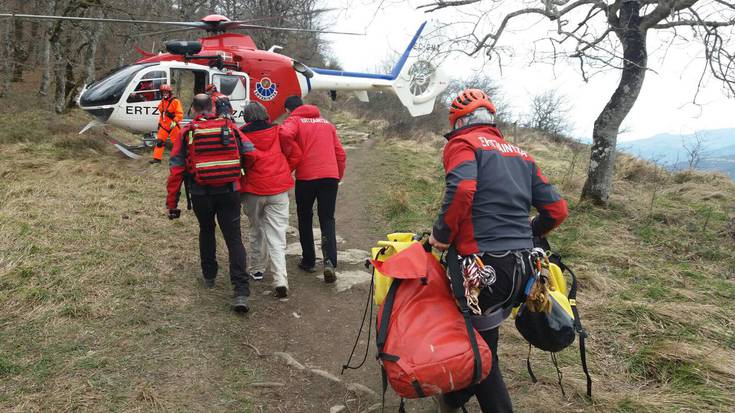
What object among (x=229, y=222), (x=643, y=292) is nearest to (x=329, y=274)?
(x=229, y=222)

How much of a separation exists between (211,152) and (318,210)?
1.67 m

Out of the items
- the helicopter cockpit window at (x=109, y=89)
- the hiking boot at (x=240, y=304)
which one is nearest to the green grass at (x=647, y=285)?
the hiking boot at (x=240, y=304)

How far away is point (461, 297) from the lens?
242 centimetres

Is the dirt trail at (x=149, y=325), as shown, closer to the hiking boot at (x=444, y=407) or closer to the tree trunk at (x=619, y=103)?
the hiking boot at (x=444, y=407)

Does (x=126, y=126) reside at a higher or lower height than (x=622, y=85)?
lower

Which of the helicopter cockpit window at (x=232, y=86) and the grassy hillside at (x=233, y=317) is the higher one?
the helicopter cockpit window at (x=232, y=86)

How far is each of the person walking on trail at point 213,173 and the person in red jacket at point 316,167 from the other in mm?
772

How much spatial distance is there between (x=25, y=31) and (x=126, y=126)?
1765 cm

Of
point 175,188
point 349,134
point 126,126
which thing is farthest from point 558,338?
point 349,134

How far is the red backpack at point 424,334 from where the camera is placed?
226 centimetres

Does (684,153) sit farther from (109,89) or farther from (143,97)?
(109,89)

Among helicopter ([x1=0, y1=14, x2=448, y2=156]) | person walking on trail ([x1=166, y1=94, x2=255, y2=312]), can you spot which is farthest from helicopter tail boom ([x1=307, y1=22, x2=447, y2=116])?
person walking on trail ([x1=166, y1=94, x2=255, y2=312])

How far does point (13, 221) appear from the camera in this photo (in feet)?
18.0

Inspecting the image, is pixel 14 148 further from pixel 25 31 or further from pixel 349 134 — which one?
pixel 25 31
